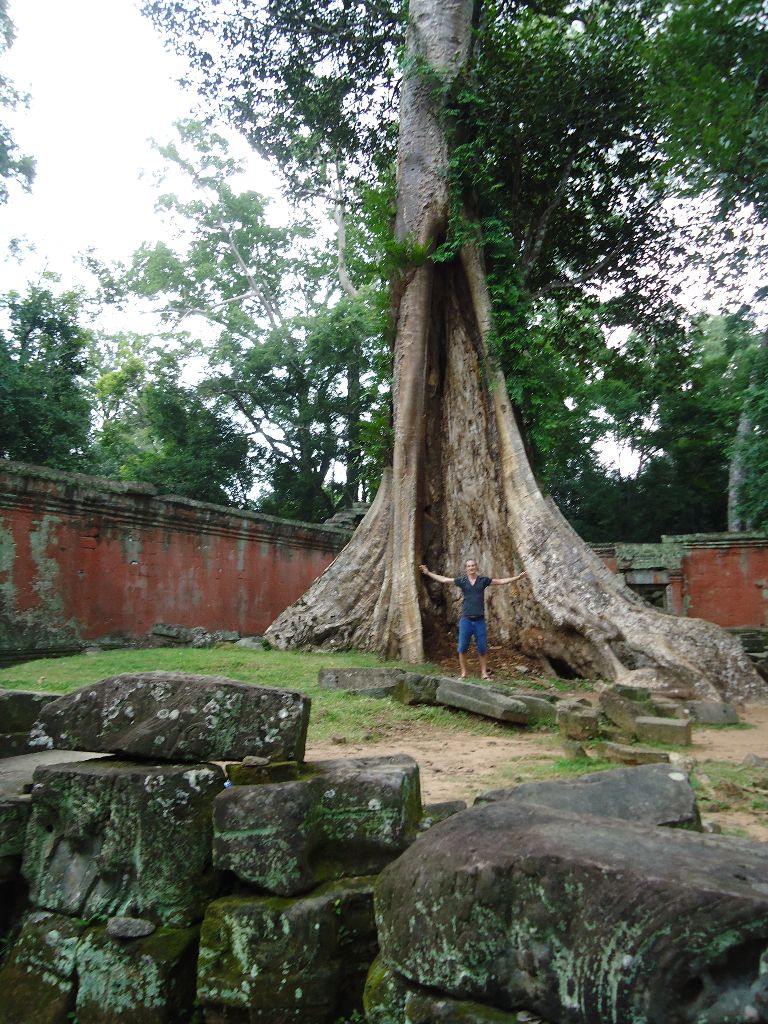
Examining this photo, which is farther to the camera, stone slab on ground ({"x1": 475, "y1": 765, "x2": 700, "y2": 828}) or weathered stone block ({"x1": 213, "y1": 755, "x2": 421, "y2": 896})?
stone slab on ground ({"x1": 475, "y1": 765, "x2": 700, "y2": 828})

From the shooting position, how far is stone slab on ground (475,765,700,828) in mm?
2029

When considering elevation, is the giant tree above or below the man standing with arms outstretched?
above

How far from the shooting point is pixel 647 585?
1210 cm

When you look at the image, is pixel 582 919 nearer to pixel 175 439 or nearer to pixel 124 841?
pixel 124 841

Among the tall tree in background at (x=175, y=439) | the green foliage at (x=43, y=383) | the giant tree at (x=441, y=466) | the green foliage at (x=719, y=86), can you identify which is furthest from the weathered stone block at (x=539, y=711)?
the tall tree in background at (x=175, y=439)

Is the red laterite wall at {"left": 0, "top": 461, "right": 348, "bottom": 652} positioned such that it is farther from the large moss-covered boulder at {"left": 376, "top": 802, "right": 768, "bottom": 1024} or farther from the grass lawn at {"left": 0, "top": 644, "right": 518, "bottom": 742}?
the large moss-covered boulder at {"left": 376, "top": 802, "right": 768, "bottom": 1024}

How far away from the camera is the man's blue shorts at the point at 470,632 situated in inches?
270

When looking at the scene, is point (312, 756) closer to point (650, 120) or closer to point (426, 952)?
point (426, 952)

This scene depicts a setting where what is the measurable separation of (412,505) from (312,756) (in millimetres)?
4471

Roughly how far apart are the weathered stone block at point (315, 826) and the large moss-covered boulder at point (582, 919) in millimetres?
380

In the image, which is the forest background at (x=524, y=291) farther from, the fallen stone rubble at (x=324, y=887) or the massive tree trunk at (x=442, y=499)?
the fallen stone rubble at (x=324, y=887)

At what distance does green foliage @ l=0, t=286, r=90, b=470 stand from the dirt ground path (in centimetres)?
982

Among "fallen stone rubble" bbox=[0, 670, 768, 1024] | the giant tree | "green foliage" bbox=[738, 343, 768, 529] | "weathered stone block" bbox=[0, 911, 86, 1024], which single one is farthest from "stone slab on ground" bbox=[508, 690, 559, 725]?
"green foliage" bbox=[738, 343, 768, 529]

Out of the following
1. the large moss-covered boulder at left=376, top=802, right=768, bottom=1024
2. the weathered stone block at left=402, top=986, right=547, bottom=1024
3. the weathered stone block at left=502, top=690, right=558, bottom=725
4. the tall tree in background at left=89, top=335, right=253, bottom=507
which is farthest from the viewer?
the tall tree in background at left=89, top=335, right=253, bottom=507
